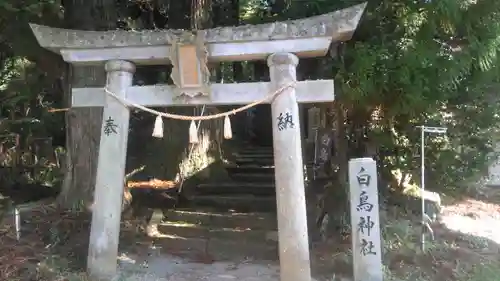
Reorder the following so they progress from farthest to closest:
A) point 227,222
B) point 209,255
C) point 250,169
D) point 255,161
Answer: point 255,161 → point 250,169 → point 227,222 → point 209,255

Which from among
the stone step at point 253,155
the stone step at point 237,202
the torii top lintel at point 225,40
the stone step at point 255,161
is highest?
the torii top lintel at point 225,40

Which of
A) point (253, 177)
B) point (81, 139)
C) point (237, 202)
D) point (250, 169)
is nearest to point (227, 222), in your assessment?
point (237, 202)

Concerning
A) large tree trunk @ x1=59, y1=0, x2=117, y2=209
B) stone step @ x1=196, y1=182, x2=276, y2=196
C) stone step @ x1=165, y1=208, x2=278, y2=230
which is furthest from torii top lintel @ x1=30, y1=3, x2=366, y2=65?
stone step @ x1=196, y1=182, x2=276, y2=196

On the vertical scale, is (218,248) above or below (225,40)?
below

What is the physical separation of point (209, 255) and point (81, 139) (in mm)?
2699

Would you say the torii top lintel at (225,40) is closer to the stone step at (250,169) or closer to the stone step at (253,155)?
the stone step at (250,169)

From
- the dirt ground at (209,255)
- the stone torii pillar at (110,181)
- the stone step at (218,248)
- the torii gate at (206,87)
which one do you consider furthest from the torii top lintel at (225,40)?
the stone step at (218,248)

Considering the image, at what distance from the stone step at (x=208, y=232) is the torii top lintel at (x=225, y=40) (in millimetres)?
3362

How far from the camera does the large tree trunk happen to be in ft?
24.4

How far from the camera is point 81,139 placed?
7504mm

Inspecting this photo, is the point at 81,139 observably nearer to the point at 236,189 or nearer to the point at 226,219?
the point at 226,219

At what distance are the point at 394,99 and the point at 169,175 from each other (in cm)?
576

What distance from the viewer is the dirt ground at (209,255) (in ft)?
20.2

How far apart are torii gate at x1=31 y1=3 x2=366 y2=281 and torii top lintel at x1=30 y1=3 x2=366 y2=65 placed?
0.04 feet
